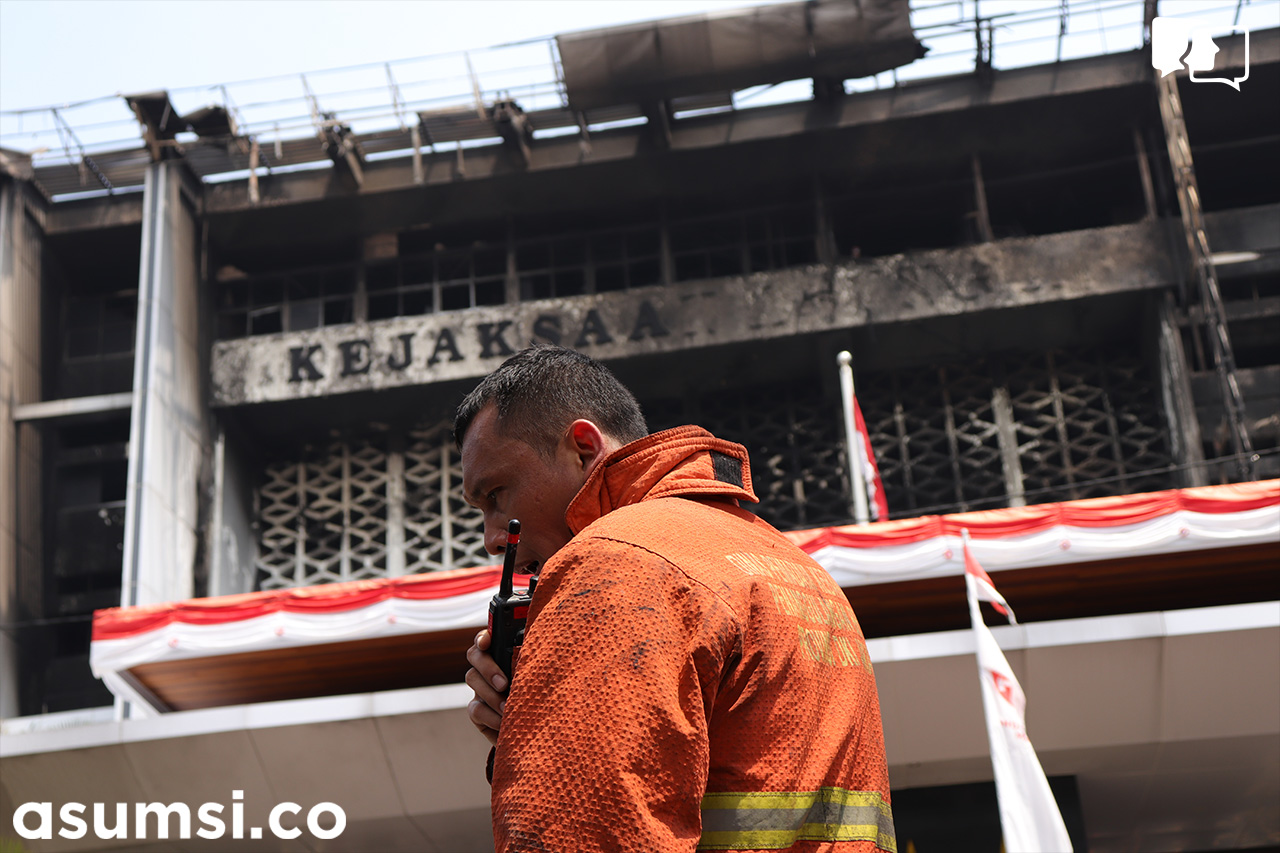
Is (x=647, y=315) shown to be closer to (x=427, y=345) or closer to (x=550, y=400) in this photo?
(x=427, y=345)

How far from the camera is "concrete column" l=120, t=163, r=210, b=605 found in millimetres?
14891

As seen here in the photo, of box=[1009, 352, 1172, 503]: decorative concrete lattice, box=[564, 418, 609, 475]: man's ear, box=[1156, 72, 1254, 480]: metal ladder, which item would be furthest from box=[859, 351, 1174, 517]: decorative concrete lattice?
box=[564, 418, 609, 475]: man's ear

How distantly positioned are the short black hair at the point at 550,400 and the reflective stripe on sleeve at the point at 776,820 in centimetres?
72

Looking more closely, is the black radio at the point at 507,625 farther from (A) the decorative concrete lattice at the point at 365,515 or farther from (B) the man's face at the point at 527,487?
(A) the decorative concrete lattice at the point at 365,515

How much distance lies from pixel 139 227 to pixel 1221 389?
47.0ft

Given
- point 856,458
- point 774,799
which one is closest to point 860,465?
point 856,458

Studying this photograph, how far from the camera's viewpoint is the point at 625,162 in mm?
16453

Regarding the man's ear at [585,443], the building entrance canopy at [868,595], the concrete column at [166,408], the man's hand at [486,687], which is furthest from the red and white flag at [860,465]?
the man's hand at [486,687]

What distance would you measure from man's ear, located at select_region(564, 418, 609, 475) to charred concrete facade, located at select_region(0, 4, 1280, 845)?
13.8 m

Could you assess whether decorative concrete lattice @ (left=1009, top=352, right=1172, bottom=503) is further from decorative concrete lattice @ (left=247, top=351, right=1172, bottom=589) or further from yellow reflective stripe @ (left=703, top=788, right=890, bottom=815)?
yellow reflective stripe @ (left=703, top=788, right=890, bottom=815)

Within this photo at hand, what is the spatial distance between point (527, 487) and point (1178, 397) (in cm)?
1456

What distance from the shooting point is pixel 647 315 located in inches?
633

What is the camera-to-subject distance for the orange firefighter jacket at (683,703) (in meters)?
1.37

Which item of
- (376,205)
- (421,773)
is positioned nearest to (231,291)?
(376,205)
